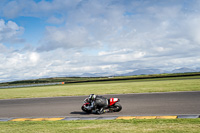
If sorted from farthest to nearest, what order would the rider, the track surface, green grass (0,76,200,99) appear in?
green grass (0,76,200,99) → the rider → the track surface

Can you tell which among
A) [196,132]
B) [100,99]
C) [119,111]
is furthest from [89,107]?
[196,132]

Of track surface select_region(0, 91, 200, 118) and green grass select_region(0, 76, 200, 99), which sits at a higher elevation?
green grass select_region(0, 76, 200, 99)

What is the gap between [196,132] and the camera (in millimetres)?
5953

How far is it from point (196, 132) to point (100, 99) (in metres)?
5.94

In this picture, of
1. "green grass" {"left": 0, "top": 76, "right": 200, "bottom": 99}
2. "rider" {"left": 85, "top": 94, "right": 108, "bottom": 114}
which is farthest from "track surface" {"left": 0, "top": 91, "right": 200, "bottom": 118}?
"green grass" {"left": 0, "top": 76, "right": 200, "bottom": 99}

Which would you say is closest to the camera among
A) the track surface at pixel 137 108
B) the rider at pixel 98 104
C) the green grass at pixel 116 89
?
the track surface at pixel 137 108

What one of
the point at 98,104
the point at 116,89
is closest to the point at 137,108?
the point at 98,104

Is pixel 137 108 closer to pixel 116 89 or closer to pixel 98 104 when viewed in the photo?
pixel 98 104

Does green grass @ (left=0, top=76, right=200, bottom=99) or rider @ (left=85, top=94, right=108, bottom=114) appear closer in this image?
rider @ (left=85, top=94, right=108, bottom=114)

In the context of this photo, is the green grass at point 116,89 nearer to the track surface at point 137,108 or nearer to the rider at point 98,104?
the track surface at point 137,108

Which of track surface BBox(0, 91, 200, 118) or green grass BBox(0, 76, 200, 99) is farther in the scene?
green grass BBox(0, 76, 200, 99)

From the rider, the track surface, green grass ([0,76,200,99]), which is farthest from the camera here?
green grass ([0,76,200,99])

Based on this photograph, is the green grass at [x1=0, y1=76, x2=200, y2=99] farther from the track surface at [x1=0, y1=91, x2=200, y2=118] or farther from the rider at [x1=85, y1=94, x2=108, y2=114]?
the rider at [x1=85, y1=94, x2=108, y2=114]

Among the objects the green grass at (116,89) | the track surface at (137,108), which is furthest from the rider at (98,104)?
the green grass at (116,89)
